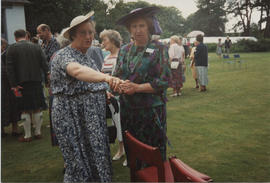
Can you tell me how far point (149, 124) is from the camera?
8.91 feet

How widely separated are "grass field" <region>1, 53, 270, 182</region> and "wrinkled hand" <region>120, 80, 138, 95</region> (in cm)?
165

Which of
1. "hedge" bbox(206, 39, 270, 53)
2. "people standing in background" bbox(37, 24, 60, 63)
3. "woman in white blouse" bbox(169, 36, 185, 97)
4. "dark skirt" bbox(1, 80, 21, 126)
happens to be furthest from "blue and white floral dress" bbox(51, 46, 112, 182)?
"hedge" bbox(206, 39, 270, 53)

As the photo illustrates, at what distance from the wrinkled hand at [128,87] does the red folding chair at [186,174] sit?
1.10 metres

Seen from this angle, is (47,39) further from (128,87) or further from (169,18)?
(169,18)

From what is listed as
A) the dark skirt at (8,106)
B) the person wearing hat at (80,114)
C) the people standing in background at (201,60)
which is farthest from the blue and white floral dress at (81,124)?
the people standing in background at (201,60)

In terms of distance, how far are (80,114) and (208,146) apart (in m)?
2.75

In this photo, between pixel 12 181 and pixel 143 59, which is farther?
pixel 12 181

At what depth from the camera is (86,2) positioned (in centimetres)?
444

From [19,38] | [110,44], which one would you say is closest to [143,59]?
[110,44]

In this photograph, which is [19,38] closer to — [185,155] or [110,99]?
[110,99]

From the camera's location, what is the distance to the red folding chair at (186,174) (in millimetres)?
1177

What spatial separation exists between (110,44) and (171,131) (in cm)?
232

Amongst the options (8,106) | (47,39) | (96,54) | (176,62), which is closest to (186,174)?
(96,54)

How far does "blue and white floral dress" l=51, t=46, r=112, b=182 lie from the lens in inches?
102
